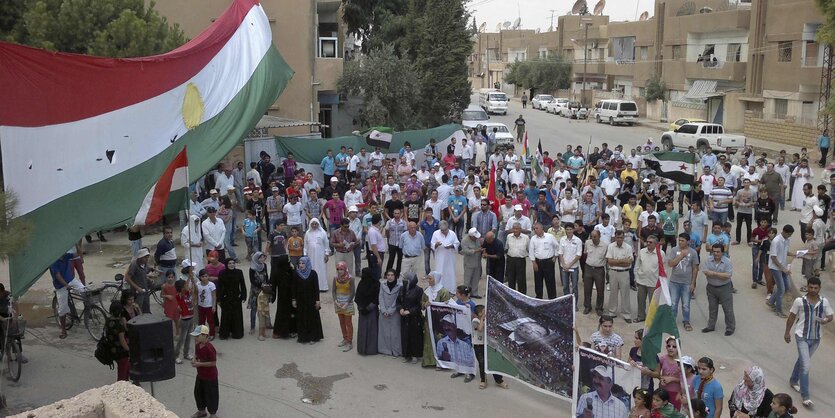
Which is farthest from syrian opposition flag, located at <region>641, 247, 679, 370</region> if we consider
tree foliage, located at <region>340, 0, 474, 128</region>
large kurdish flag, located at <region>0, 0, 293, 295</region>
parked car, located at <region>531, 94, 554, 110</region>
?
parked car, located at <region>531, 94, 554, 110</region>

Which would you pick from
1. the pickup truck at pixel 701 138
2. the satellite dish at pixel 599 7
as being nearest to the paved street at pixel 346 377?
the pickup truck at pixel 701 138

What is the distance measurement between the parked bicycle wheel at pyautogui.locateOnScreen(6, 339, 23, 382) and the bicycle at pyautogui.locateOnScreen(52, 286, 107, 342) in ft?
4.94

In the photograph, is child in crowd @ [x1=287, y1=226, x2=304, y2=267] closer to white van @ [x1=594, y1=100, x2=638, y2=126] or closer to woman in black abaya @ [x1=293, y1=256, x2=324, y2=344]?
woman in black abaya @ [x1=293, y1=256, x2=324, y2=344]

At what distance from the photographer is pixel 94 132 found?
954cm

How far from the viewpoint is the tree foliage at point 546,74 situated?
7644cm

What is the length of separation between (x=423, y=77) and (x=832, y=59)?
19139 millimetres

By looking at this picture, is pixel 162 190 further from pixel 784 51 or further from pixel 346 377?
pixel 784 51

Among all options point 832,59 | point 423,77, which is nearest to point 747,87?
point 832,59

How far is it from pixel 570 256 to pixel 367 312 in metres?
3.79

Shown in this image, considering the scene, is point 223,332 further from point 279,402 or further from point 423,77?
point 423,77

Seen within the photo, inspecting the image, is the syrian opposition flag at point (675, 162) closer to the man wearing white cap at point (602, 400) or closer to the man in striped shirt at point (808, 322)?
the man in striped shirt at point (808, 322)

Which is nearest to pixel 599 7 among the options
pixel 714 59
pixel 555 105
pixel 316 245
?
pixel 555 105

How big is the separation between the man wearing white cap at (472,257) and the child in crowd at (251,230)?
462cm

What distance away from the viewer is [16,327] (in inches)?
424
